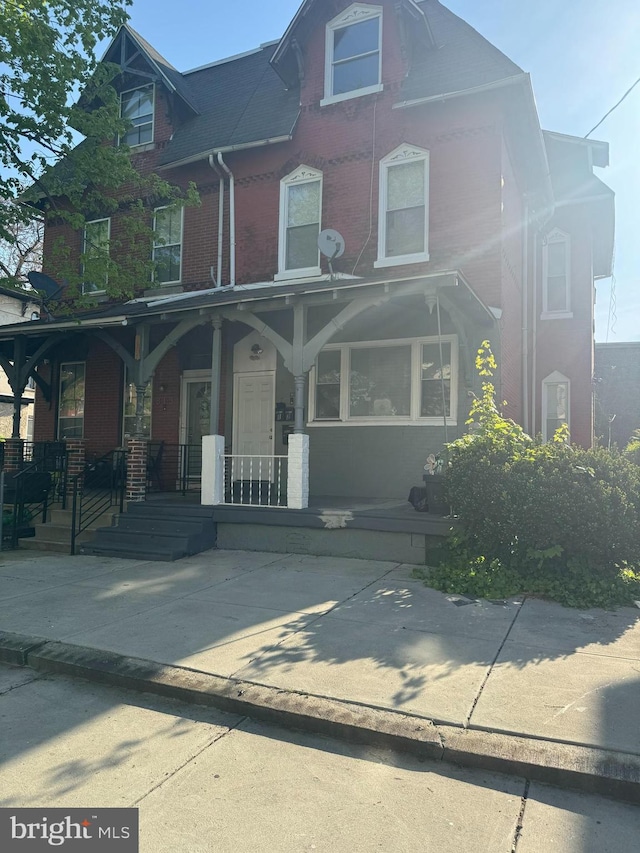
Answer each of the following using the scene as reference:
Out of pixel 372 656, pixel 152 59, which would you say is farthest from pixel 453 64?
pixel 372 656

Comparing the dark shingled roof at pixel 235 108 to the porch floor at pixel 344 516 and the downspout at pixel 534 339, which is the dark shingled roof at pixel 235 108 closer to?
the downspout at pixel 534 339

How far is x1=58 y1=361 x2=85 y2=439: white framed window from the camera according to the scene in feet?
46.2

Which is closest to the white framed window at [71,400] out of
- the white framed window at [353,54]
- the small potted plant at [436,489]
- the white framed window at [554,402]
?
the white framed window at [353,54]

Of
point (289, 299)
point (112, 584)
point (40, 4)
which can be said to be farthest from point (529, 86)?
point (112, 584)

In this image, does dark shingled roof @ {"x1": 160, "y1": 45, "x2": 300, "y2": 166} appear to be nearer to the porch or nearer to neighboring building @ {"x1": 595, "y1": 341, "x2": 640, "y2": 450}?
the porch

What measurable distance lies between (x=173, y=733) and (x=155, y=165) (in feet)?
40.6

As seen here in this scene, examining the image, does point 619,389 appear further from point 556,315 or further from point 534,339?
point 534,339

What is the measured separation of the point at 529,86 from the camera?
381 inches

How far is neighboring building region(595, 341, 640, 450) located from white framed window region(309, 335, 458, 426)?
14.9 metres

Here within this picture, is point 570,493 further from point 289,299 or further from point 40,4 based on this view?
point 40,4

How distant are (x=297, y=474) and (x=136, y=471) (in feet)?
9.46

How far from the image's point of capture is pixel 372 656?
15.2 feet

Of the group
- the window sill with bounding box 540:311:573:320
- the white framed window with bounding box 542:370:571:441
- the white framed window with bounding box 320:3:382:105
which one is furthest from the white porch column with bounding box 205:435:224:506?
the window sill with bounding box 540:311:573:320

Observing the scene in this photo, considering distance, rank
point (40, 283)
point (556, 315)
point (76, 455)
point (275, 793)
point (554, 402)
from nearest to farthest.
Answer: point (275, 793) → point (76, 455) → point (40, 283) → point (556, 315) → point (554, 402)
